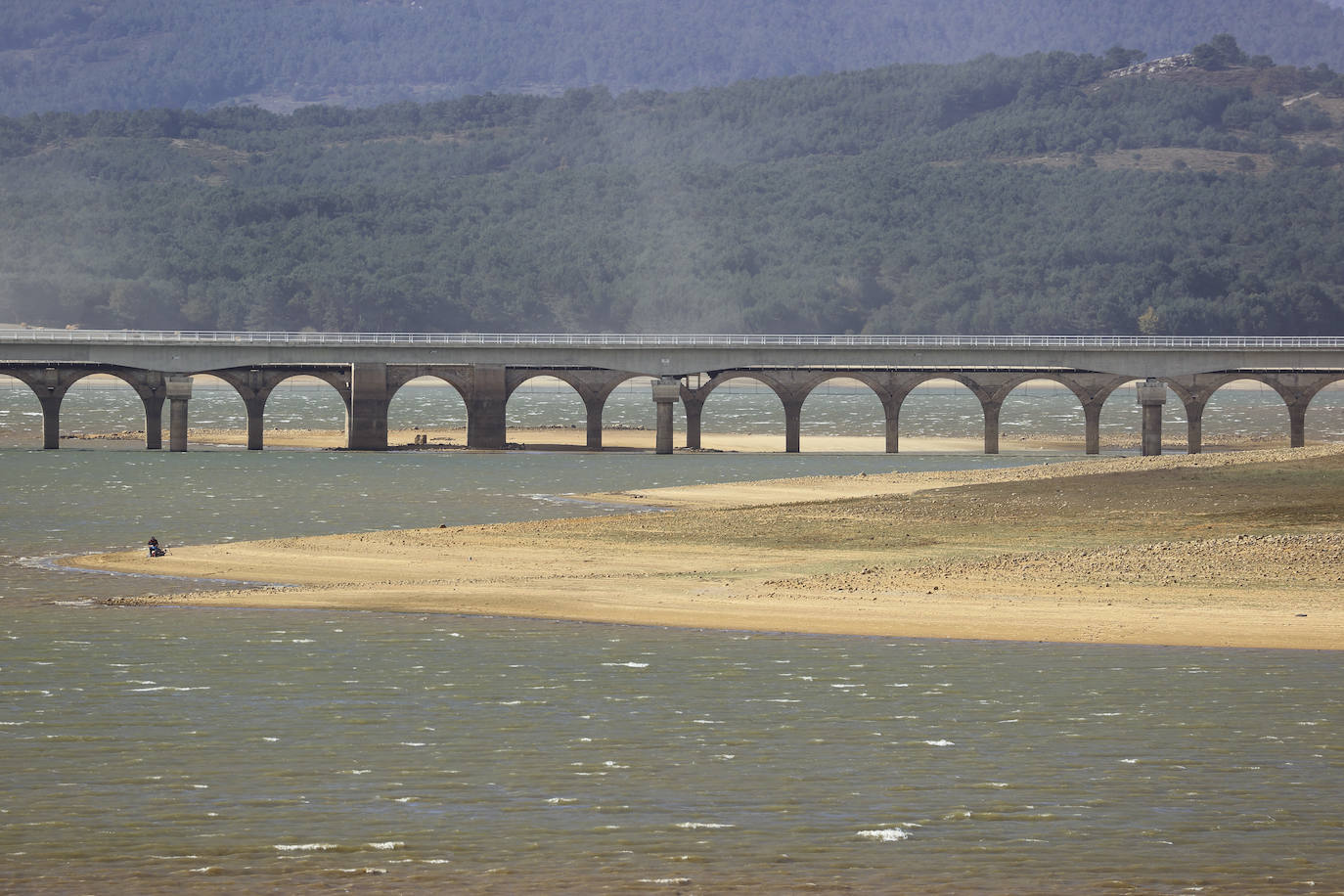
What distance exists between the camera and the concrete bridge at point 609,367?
94.8 metres

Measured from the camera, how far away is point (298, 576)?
39.8 metres

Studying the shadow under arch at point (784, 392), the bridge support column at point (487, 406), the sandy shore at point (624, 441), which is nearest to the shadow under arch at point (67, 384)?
the sandy shore at point (624, 441)

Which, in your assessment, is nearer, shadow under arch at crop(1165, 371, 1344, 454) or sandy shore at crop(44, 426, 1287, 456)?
shadow under arch at crop(1165, 371, 1344, 454)

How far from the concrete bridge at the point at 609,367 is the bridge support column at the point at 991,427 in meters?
0.12

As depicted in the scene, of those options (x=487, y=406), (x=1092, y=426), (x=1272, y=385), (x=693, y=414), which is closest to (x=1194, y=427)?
(x=1272, y=385)

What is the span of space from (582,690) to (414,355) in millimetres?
72001

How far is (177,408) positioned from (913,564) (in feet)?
211

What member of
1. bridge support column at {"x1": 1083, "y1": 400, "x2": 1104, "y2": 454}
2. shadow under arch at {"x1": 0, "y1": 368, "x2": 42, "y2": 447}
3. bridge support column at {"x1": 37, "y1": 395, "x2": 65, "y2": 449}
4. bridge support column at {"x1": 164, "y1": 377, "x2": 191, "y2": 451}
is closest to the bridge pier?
bridge support column at {"x1": 1083, "y1": 400, "x2": 1104, "y2": 454}

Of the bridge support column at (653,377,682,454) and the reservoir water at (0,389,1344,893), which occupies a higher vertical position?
the bridge support column at (653,377,682,454)

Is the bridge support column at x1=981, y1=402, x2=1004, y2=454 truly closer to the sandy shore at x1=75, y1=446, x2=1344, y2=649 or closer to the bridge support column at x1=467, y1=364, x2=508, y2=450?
the bridge support column at x1=467, y1=364, x2=508, y2=450

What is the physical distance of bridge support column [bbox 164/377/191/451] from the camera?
9494cm

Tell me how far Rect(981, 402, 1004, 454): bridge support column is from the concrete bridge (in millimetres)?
119

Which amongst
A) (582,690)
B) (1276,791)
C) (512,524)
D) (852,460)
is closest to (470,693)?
(582,690)

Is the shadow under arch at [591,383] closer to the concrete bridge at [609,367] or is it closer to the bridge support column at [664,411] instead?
the concrete bridge at [609,367]
